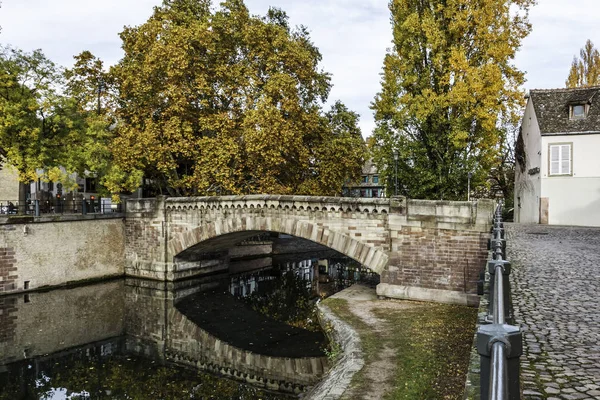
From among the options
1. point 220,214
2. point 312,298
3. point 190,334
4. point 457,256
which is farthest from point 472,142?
point 190,334

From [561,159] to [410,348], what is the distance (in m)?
21.3

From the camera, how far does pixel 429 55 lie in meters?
23.3

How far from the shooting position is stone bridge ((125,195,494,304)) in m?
15.8

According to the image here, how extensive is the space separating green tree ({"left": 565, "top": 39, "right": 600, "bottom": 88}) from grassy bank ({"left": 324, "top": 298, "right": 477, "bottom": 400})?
37.2 m

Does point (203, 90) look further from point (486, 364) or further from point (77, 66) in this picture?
point (486, 364)

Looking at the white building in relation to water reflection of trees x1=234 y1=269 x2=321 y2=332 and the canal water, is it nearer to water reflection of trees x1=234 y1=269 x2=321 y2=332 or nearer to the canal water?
the canal water

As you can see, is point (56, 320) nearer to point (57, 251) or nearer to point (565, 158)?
point (57, 251)

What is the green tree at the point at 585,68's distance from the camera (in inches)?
1656

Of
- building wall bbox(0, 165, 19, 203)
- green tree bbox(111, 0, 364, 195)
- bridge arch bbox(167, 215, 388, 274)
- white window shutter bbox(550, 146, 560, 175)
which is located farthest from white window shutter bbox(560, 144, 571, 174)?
building wall bbox(0, 165, 19, 203)

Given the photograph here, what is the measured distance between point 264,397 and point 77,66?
896 inches

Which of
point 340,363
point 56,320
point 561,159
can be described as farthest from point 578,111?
point 56,320

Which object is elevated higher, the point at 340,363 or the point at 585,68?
the point at 585,68

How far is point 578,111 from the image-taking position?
27.2 metres

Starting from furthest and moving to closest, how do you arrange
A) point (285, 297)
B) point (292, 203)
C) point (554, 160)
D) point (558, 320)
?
1. point (554, 160)
2. point (285, 297)
3. point (292, 203)
4. point (558, 320)
